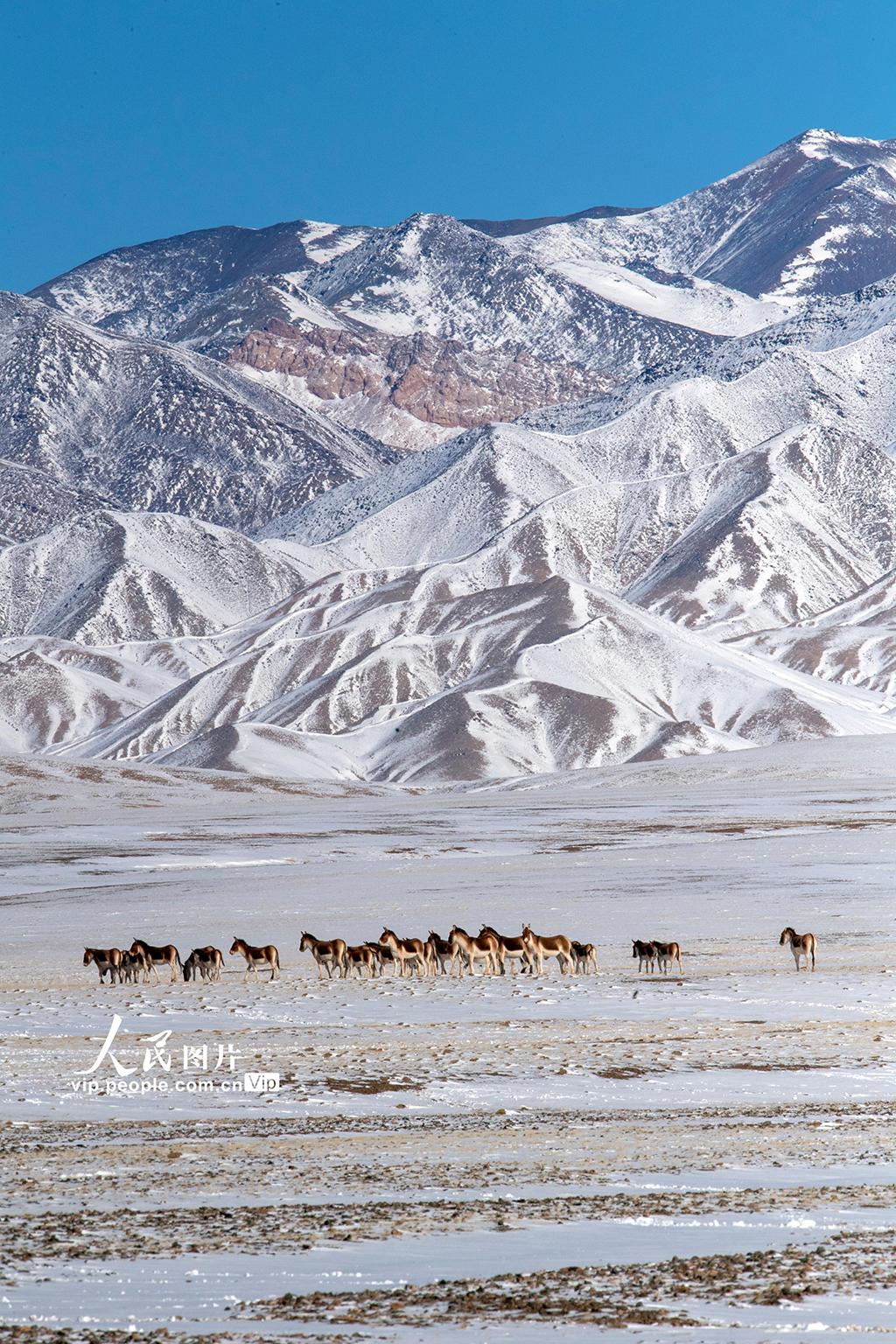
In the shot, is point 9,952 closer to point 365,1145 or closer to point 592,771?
point 365,1145

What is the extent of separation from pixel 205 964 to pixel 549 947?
5.99 m

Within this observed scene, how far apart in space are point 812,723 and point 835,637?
48.2m

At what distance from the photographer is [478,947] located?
25625mm

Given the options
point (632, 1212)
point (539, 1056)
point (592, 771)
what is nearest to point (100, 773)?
point (592, 771)

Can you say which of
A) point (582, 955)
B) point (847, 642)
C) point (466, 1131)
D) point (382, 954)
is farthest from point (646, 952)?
point (847, 642)

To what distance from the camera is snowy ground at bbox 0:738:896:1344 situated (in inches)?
321

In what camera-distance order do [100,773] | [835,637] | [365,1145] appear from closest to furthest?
[365,1145] < [100,773] < [835,637]

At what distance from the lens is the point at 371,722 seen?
14088 centimetres

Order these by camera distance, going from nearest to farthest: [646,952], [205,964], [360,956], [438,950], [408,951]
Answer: [205,964] → [646,952] → [360,956] → [408,951] → [438,950]

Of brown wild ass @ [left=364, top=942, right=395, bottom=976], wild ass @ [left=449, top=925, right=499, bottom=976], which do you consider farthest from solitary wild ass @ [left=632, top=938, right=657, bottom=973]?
brown wild ass @ [left=364, top=942, right=395, bottom=976]

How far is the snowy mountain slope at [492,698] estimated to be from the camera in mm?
127875

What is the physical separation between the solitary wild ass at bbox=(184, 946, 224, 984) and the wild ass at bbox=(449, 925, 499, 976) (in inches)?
163

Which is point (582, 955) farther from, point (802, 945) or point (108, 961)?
point (108, 961)

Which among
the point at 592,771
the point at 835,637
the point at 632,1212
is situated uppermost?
the point at 835,637
